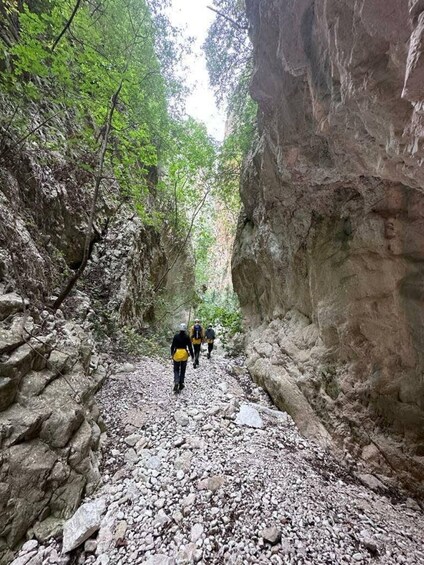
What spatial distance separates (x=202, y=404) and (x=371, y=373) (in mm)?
3283

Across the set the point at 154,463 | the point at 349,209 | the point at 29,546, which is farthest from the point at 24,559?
the point at 349,209

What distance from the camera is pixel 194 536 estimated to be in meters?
2.66

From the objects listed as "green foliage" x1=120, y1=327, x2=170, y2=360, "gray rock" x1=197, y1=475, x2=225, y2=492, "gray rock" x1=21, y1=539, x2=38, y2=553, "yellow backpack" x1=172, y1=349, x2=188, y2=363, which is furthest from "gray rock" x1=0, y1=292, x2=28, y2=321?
"green foliage" x1=120, y1=327, x2=170, y2=360

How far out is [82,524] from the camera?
2.72m

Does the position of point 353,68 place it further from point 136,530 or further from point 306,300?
point 136,530

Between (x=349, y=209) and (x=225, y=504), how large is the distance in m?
4.72

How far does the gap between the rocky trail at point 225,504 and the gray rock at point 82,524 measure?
11mm

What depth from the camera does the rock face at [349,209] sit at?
1.94 metres

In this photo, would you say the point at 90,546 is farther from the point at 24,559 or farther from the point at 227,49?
the point at 227,49

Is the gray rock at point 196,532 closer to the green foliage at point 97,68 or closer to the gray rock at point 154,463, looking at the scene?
the gray rock at point 154,463

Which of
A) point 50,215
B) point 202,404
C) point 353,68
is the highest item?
point 50,215

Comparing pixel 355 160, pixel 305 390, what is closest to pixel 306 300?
pixel 305 390

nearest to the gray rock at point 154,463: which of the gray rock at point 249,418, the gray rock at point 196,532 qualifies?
the gray rock at point 196,532

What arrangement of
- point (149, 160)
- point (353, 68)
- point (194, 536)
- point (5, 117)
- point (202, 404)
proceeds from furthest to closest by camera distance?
1. point (149, 160)
2. point (5, 117)
3. point (202, 404)
4. point (194, 536)
5. point (353, 68)
